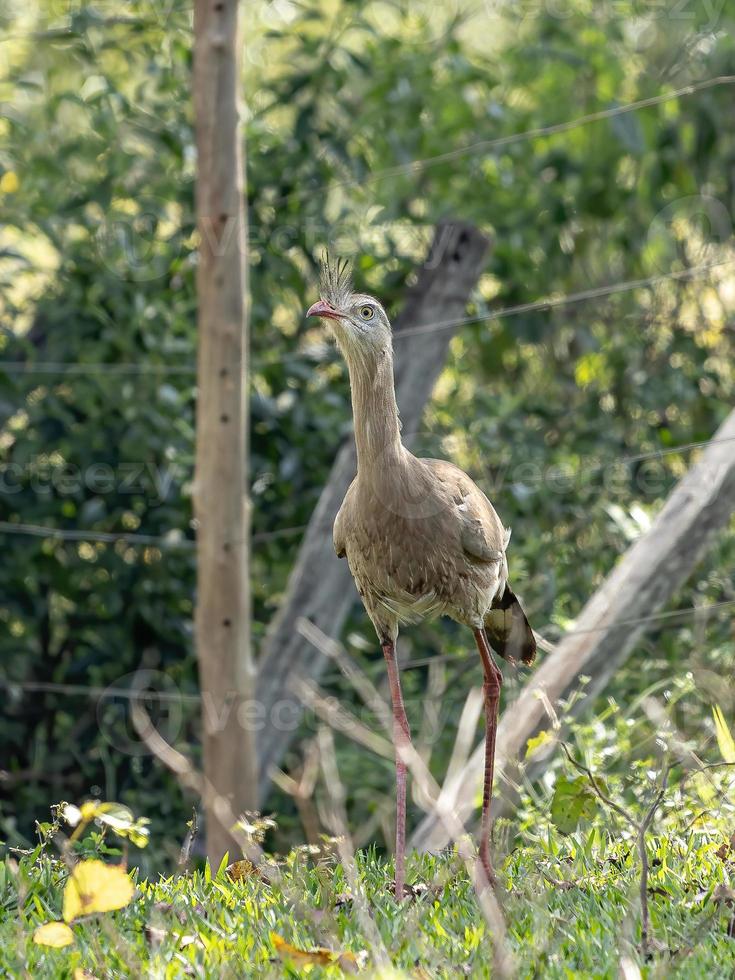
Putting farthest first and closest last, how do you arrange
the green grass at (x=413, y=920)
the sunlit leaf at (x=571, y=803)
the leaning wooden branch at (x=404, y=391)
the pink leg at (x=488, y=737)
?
the leaning wooden branch at (x=404, y=391), the sunlit leaf at (x=571, y=803), the pink leg at (x=488, y=737), the green grass at (x=413, y=920)

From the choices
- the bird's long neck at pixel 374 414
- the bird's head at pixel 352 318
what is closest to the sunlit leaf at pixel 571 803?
the bird's long neck at pixel 374 414

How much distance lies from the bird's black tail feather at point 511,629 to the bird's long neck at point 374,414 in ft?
2.50

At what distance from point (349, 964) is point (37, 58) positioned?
21.9 feet

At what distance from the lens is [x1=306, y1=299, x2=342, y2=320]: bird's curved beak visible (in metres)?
A: 3.03

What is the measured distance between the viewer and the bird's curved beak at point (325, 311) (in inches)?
119

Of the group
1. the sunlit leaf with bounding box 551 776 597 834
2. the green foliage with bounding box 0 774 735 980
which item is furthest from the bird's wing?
the green foliage with bounding box 0 774 735 980

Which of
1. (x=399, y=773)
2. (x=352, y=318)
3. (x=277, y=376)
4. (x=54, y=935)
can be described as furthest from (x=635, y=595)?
(x=54, y=935)

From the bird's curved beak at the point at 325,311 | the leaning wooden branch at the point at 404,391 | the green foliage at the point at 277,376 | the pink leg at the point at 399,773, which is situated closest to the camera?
the bird's curved beak at the point at 325,311

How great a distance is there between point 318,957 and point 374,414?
4.12 ft

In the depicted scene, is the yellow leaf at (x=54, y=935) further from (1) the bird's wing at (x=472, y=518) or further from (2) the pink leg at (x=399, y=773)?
(1) the bird's wing at (x=472, y=518)

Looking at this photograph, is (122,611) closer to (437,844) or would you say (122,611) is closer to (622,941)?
(437,844)

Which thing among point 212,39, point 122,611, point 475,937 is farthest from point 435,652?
point 475,937

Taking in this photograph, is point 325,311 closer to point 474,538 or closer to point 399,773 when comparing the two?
point 474,538

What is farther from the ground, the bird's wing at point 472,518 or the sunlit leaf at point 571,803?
the bird's wing at point 472,518
